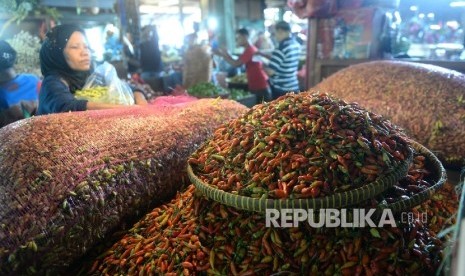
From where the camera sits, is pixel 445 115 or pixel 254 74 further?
pixel 254 74

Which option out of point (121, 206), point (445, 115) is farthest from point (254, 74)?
point (121, 206)

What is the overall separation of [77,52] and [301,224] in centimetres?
233

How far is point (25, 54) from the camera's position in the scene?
22.6 ft

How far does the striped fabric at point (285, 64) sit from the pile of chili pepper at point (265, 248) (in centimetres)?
451

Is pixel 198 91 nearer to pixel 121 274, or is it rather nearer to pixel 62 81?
pixel 62 81

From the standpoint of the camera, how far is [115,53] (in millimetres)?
8438

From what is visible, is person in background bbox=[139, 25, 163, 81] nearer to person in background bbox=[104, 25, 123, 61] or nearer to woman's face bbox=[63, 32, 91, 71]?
person in background bbox=[104, 25, 123, 61]

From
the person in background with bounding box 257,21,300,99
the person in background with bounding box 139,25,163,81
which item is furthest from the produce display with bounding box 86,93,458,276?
the person in background with bounding box 139,25,163,81

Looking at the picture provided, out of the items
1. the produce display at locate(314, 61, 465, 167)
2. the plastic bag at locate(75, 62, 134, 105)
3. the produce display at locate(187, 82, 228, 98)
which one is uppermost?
the plastic bag at locate(75, 62, 134, 105)

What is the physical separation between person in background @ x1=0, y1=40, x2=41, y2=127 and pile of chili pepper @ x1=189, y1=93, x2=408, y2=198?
9.05 ft

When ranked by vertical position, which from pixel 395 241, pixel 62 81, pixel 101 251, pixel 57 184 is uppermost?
pixel 62 81

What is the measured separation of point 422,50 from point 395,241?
6.89 meters

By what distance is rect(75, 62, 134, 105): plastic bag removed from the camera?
2.77 meters

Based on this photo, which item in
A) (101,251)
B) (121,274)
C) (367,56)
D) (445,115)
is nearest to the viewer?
(121,274)
